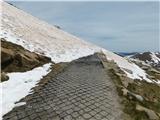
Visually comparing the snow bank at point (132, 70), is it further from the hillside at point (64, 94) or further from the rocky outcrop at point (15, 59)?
the rocky outcrop at point (15, 59)

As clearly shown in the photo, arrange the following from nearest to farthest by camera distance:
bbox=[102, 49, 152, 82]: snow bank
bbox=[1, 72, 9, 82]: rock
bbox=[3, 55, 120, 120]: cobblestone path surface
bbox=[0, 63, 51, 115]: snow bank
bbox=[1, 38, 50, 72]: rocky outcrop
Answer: bbox=[3, 55, 120, 120]: cobblestone path surface → bbox=[0, 63, 51, 115]: snow bank → bbox=[1, 72, 9, 82]: rock → bbox=[1, 38, 50, 72]: rocky outcrop → bbox=[102, 49, 152, 82]: snow bank

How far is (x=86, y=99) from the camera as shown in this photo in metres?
10.6

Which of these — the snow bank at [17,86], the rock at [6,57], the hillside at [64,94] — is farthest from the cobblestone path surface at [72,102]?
the rock at [6,57]

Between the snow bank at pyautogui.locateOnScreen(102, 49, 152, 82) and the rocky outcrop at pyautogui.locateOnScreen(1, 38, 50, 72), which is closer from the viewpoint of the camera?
the rocky outcrop at pyautogui.locateOnScreen(1, 38, 50, 72)

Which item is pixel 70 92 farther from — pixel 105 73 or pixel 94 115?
pixel 105 73

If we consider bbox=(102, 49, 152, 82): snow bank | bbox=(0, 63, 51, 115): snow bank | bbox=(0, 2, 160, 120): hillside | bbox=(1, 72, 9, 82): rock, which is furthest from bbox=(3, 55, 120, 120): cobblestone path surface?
bbox=(102, 49, 152, 82): snow bank

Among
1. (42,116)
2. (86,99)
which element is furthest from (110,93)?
(42,116)

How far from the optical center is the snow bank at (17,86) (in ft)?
33.7

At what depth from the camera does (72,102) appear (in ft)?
33.3

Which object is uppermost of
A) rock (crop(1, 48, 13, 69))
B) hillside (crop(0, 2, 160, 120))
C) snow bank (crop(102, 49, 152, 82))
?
rock (crop(1, 48, 13, 69))

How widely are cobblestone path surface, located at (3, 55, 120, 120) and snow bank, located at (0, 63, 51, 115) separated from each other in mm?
534

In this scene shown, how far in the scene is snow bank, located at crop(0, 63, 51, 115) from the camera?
33.7 ft

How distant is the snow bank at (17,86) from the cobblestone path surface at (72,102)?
0.53 metres

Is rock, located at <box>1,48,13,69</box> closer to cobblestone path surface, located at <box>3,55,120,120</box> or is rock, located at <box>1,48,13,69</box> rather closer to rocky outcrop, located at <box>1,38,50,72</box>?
rocky outcrop, located at <box>1,38,50,72</box>
